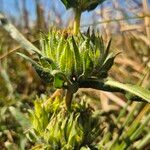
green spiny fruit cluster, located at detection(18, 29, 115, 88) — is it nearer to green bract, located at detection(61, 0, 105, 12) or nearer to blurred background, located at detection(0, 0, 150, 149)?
green bract, located at detection(61, 0, 105, 12)

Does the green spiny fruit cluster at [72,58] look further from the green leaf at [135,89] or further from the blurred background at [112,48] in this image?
the blurred background at [112,48]

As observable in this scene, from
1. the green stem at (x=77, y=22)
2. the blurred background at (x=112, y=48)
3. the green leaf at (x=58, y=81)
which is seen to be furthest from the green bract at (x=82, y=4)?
the blurred background at (x=112, y=48)

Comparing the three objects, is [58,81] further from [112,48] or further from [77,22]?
[112,48]

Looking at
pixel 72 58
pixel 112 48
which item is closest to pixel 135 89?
pixel 72 58

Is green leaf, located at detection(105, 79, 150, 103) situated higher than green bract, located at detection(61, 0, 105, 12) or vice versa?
green bract, located at detection(61, 0, 105, 12)

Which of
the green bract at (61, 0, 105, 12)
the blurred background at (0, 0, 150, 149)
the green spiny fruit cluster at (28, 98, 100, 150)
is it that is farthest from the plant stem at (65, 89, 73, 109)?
the blurred background at (0, 0, 150, 149)

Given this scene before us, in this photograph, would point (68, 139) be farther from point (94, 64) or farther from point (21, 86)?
point (21, 86)

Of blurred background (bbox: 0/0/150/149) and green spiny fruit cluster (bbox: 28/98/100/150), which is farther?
blurred background (bbox: 0/0/150/149)
